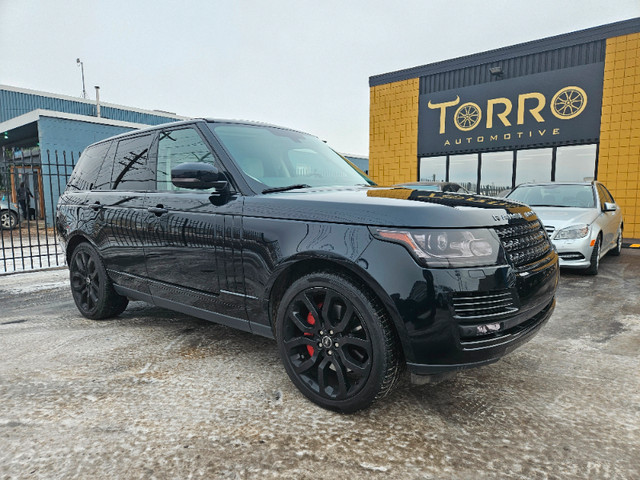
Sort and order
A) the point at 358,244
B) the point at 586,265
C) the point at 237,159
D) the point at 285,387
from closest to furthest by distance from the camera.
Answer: the point at 358,244 < the point at 285,387 < the point at 237,159 < the point at 586,265

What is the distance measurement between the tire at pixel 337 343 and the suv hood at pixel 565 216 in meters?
5.08

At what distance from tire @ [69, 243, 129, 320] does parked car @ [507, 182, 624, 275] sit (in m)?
5.74

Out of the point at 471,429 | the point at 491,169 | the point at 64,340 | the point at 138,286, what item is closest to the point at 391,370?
the point at 471,429

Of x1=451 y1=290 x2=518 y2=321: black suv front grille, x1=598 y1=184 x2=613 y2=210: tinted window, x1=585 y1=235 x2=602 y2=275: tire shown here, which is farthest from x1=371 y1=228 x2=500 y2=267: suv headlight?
x1=598 y1=184 x2=613 y2=210: tinted window

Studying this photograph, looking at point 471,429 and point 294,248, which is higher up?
point 294,248

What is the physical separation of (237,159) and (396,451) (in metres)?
2.03

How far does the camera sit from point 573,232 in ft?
19.8

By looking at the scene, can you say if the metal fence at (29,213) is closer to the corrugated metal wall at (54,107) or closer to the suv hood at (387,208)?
the suv hood at (387,208)

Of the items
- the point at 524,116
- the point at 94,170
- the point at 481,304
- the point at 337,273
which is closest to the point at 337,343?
the point at 337,273

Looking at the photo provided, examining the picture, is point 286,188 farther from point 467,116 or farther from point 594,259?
point 467,116

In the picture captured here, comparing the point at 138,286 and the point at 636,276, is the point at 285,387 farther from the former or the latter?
the point at 636,276

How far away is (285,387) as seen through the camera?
263 centimetres

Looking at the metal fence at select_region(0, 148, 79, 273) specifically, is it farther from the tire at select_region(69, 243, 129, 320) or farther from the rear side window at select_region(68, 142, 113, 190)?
the rear side window at select_region(68, 142, 113, 190)

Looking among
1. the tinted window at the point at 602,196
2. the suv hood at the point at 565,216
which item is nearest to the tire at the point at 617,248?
the tinted window at the point at 602,196
